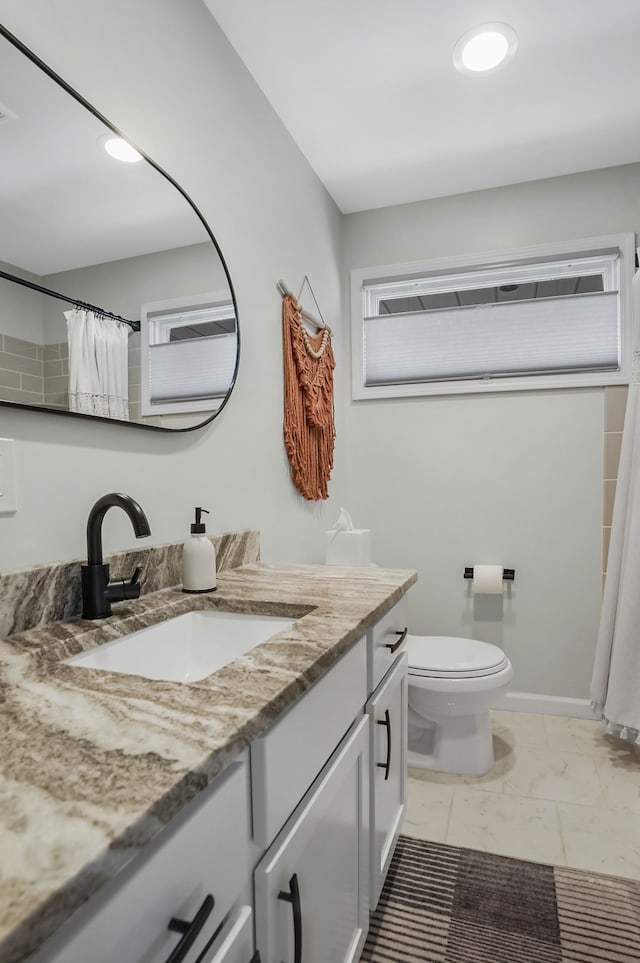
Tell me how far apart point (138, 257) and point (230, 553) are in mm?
854

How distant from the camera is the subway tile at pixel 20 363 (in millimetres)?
974

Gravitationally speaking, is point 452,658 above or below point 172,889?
below

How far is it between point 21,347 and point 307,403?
4.74 ft

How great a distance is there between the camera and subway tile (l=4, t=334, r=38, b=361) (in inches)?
38.5

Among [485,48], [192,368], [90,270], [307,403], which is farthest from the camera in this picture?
[307,403]

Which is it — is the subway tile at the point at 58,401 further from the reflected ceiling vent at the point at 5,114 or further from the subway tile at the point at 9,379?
the reflected ceiling vent at the point at 5,114

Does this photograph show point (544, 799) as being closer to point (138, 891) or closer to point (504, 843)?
point (504, 843)

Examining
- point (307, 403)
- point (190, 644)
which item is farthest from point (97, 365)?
point (307, 403)

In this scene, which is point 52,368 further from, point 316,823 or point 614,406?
point 614,406

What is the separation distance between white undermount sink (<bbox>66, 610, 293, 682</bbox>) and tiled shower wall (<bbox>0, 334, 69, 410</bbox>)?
466 millimetres

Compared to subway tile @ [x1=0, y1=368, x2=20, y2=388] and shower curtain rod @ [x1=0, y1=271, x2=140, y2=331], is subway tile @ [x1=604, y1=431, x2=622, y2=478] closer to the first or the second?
shower curtain rod @ [x1=0, y1=271, x2=140, y2=331]

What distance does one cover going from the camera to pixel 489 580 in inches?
104

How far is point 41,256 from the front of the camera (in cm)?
104

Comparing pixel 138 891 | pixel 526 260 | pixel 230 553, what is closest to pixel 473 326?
pixel 526 260
